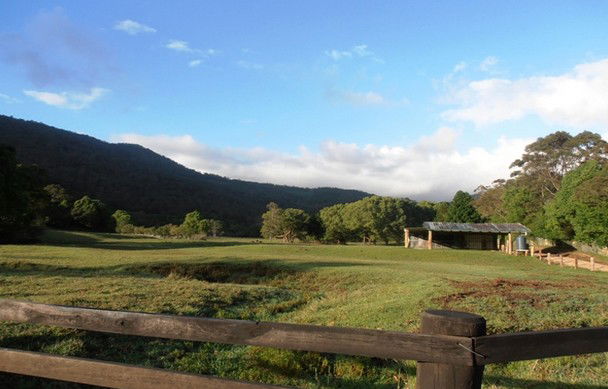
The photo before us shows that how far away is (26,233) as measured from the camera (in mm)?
42594

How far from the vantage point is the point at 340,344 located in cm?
267

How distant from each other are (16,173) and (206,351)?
3971cm

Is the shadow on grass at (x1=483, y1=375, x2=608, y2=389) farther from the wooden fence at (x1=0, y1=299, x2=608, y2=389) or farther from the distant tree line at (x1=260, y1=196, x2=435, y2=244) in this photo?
the distant tree line at (x1=260, y1=196, x2=435, y2=244)

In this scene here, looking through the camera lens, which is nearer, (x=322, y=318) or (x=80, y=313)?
(x=80, y=313)

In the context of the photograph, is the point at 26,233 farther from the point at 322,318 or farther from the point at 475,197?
the point at 475,197

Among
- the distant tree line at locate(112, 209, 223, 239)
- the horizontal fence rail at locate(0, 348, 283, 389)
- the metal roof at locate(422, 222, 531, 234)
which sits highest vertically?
the metal roof at locate(422, 222, 531, 234)

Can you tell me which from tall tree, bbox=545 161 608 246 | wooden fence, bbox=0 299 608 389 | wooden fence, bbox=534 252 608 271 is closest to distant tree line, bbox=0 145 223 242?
wooden fence, bbox=0 299 608 389

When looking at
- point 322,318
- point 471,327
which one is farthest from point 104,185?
point 471,327

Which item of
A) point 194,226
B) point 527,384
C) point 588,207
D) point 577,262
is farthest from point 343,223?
point 527,384

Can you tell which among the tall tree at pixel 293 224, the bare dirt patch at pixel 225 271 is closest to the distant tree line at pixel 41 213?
the tall tree at pixel 293 224

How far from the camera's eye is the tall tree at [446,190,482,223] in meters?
77.9

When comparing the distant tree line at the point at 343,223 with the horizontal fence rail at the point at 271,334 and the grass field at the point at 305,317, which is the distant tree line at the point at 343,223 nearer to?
the grass field at the point at 305,317

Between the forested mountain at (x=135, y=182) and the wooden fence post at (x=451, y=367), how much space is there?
8810cm

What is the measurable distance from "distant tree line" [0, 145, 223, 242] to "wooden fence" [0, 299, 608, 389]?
133 ft
